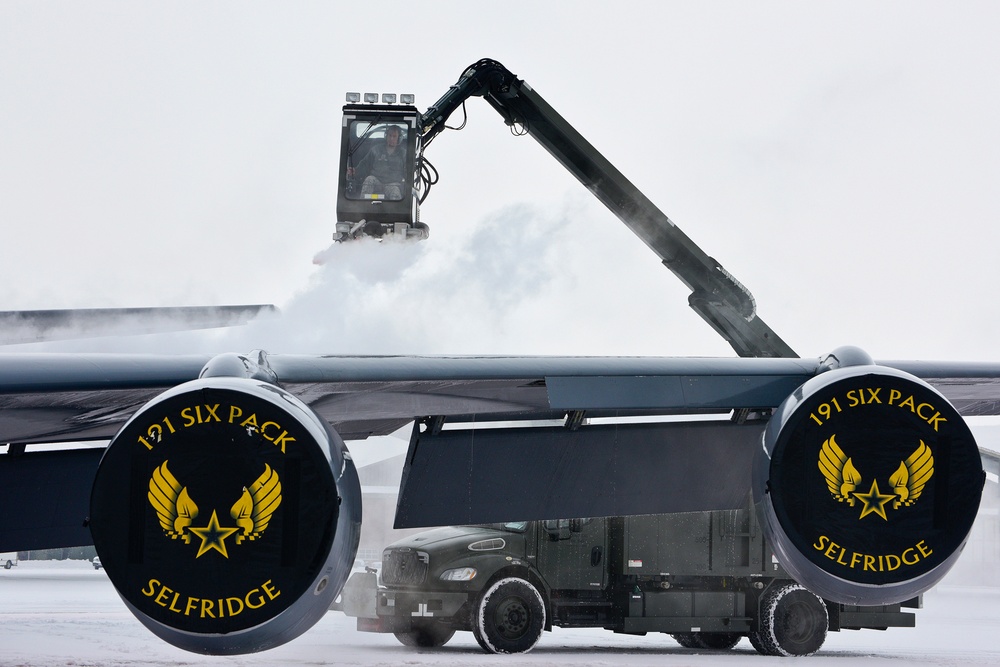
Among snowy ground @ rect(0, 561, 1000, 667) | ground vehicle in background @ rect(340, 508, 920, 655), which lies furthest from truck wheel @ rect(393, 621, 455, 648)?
snowy ground @ rect(0, 561, 1000, 667)

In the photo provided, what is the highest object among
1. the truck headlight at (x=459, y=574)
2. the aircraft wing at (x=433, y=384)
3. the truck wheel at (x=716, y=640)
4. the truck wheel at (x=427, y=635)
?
the aircraft wing at (x=433, y=384)

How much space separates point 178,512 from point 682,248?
12.0m

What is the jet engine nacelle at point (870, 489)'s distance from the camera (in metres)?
4.25

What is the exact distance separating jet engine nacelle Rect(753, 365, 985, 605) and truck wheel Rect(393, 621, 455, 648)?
36.2 ft

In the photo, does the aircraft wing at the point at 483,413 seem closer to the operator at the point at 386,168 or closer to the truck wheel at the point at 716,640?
the operator at the point at 386,168

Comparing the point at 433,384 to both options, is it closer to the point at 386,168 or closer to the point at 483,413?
the point at 483,413

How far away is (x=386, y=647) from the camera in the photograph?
14977mm

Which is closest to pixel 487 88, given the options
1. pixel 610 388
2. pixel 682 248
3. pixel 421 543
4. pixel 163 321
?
pixel 682 248

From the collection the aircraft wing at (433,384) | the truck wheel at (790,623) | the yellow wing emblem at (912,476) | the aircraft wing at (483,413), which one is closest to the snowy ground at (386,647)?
the truck wheel at (790,623)

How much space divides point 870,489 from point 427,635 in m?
11.6

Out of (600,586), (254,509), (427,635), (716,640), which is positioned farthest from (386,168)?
(254,509)

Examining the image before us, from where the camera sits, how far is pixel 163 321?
29.2ft

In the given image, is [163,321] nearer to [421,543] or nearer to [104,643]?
[104,643]

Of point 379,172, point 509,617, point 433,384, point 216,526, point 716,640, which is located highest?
point 379,172
